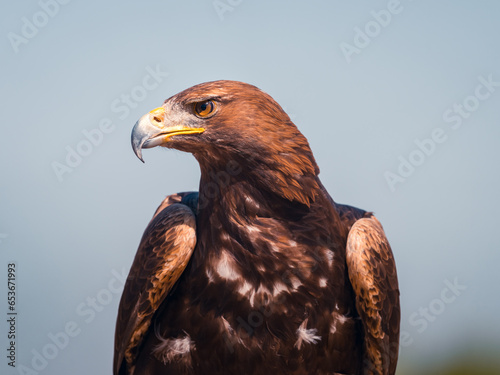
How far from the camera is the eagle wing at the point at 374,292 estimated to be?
3.20 meters

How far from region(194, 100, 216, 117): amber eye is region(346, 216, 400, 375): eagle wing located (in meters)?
1.22

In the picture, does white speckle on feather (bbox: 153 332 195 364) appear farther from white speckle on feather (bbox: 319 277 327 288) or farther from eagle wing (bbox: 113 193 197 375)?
white speckle on feather (bbox: 319 277 327 288)

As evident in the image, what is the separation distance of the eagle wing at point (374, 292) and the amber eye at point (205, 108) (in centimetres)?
122

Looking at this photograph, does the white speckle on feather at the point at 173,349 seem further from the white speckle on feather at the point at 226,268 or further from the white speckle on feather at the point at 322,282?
the white speckle on feather at the point at 322,282

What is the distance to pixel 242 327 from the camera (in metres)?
3.03

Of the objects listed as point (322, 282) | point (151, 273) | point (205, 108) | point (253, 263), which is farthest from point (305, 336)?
point (205, 108)

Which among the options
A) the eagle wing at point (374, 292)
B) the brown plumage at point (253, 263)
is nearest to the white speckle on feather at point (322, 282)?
the brown plumage at point (253, 263)

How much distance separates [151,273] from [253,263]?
690 mm

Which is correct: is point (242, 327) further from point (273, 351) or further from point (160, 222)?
point (160, 222)

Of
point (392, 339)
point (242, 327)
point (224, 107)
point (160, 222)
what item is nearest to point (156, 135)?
point (224, 107)

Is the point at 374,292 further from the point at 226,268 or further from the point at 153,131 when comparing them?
the point at 153,131

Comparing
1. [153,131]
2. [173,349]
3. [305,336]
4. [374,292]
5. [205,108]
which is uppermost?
[205,108]

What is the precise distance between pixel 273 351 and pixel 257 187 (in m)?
1.00

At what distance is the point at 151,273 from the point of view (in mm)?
3244
